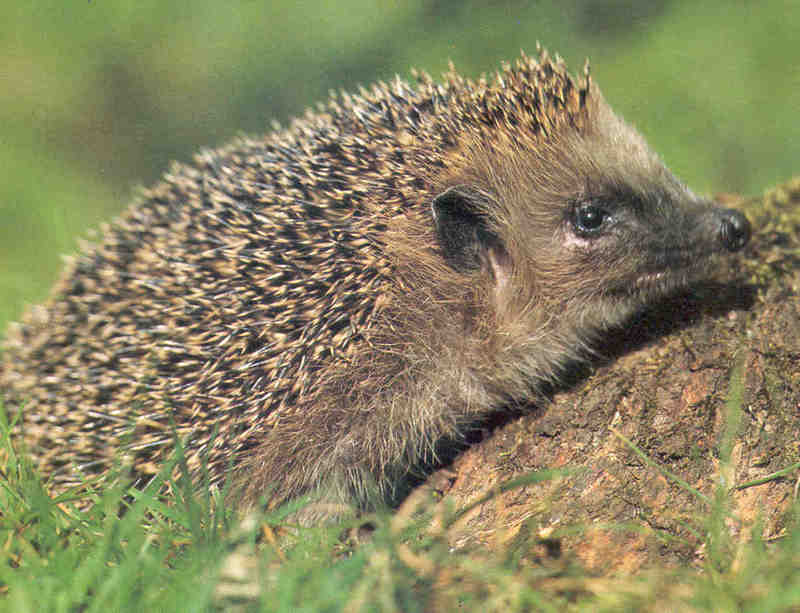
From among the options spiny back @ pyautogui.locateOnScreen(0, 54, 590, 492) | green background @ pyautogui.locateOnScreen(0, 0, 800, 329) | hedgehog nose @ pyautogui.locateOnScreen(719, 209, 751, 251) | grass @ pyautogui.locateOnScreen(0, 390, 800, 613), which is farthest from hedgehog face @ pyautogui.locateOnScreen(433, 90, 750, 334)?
green background @ pyautogui.locateOnScreen(0, 0, 800, 329)

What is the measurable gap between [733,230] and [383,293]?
1602mm

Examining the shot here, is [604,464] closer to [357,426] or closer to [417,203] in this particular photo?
[357,426]

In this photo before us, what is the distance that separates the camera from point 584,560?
2592 millimetres

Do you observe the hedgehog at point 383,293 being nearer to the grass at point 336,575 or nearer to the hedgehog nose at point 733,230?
the hedgehog nose at point 733,230

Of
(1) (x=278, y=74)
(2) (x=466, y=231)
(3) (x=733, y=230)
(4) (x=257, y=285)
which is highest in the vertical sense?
→ (1) (x=278, y=74)

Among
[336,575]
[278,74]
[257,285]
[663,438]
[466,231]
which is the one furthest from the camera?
[278,74]

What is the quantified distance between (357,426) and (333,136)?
141 centimetres

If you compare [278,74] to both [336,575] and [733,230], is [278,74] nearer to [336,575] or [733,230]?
[733,230]

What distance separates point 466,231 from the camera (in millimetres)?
3512

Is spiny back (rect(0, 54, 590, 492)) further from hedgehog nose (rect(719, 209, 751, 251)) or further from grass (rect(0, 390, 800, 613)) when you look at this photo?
hedgehog nose (rect(719, 209, 751, 251))

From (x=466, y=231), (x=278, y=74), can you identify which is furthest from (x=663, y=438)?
(x=278, y=74)

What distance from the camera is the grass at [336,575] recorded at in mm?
2086

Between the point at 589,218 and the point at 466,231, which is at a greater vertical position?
the point at 466,231

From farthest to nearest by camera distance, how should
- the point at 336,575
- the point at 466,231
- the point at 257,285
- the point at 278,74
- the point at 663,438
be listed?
1. the point at 278,74
2. the point at 466,231
3. the point at 257,285
4. the point at 663,438
5. the point at 336,575
